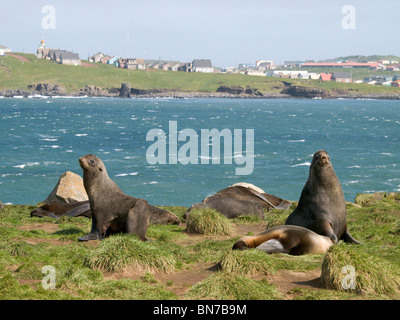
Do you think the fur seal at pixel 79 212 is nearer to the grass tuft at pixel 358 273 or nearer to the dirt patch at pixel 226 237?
the dirt patch at pixel 226 237

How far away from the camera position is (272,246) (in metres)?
11.4

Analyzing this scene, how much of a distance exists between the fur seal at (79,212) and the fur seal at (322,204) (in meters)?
4.94

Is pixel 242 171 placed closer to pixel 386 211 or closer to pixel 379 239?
pixel 386 211

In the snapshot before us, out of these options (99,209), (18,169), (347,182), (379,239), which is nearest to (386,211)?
(379,239)

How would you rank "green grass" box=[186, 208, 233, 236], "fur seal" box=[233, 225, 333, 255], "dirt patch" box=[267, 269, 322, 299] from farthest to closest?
"green grass" box=[186, 208, 233, 236] → "fur seal" box=[233, 225, 333, 255] → "dirt patch" box=[267, 269, 322, 299]

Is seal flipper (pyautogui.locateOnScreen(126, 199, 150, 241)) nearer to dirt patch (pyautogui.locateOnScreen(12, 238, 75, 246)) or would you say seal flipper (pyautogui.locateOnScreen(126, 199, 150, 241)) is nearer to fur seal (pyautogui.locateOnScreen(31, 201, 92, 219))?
dirt patch (pyautogui.locateOnScreen(12, 238, 75, 246))

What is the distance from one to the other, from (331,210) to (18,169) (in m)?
41.0

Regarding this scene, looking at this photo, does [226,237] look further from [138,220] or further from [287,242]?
[287,242]

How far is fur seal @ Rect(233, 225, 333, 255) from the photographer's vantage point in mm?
11422

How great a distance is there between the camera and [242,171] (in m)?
52.3

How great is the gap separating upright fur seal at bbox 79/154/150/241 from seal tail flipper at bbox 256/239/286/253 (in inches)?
113

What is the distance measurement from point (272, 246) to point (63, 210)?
905 centimetres

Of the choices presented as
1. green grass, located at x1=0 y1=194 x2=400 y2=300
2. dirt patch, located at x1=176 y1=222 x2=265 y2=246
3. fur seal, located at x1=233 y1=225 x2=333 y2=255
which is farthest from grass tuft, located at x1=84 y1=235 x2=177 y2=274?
dirt patch, located at x1=176 y1=222 x2=265 y2=246

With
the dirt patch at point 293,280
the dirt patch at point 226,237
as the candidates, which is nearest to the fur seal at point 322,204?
the dirt patch at point 226,237
